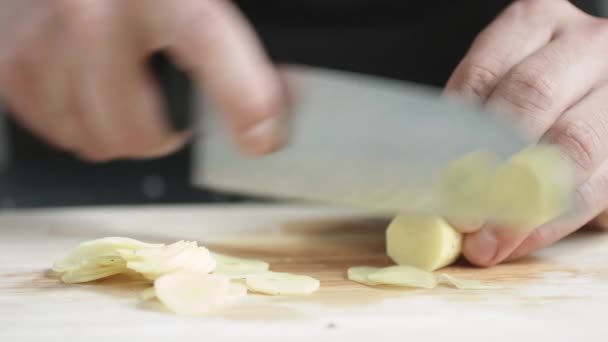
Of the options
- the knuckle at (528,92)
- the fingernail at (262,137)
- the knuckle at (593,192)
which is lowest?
the knuckle at (593,192)

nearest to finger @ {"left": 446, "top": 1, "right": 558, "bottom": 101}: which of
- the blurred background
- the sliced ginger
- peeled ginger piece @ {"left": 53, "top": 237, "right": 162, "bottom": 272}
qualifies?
the sliced ginger

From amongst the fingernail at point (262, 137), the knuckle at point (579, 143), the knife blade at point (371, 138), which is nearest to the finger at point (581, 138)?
the knuckle at point (579, 143)

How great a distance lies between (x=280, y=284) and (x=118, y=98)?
1.07 ft

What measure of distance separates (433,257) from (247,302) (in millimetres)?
270

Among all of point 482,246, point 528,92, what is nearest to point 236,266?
point 482,246

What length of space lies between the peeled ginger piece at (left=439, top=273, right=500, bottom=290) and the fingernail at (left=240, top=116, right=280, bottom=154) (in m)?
0.28

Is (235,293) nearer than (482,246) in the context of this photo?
Yes

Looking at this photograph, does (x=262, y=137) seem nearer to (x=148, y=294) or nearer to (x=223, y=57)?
(x=223, y=57)

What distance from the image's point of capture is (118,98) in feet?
3.35

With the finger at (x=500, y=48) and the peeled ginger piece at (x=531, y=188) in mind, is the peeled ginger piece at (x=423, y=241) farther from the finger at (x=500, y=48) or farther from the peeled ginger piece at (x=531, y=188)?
the finger at (x=500, y=48)

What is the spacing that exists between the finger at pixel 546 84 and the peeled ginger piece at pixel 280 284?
0.35m

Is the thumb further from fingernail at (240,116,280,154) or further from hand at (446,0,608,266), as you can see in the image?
fingernail at (240,116,280,154)

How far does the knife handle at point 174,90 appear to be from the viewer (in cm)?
100

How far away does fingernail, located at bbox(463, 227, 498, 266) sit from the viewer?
1045 millimetres
